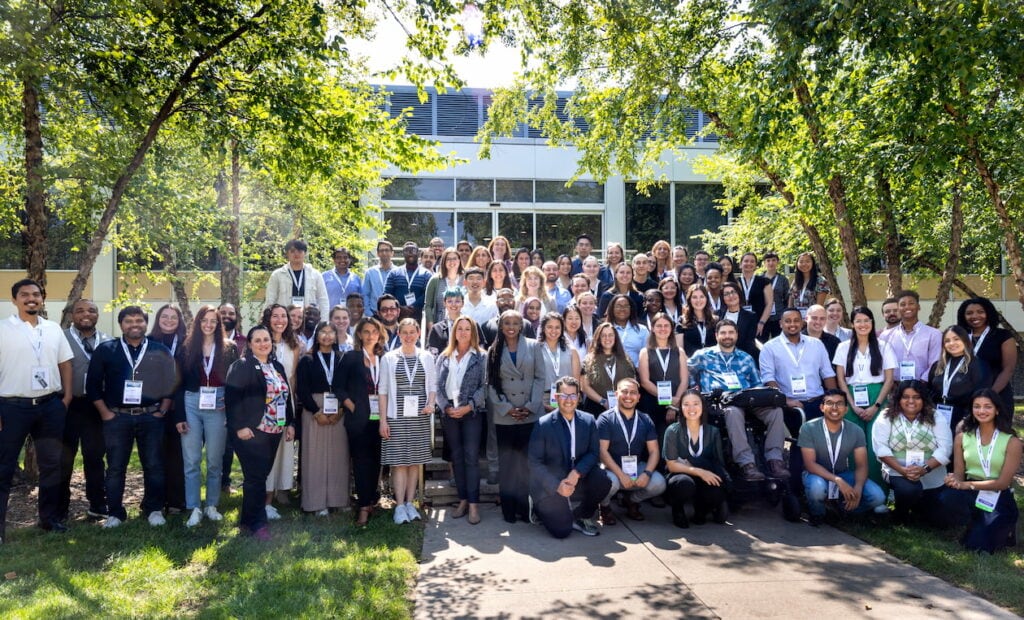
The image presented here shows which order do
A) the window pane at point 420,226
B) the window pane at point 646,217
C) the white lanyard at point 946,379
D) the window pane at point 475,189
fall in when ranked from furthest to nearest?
the window pane at point 646,217
the window pane at point 475,189
the window pane at point 420,226
the white lanyard at point 946,379

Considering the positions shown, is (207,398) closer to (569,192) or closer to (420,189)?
(420,189)

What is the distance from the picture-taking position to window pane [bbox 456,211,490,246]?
19375 mm

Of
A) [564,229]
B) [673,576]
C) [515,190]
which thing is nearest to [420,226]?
[515,190]

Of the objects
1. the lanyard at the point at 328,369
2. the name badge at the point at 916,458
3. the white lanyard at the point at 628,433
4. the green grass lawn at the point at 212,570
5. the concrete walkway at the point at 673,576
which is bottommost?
the concrete walkway at the point at 673,576

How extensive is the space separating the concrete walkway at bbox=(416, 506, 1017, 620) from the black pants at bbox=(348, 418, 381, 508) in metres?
0.63

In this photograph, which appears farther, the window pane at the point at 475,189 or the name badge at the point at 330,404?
the window pane at the point at 475,189

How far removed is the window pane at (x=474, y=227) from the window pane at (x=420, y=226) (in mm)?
286

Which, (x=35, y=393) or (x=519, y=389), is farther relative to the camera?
(x=519, y=389)

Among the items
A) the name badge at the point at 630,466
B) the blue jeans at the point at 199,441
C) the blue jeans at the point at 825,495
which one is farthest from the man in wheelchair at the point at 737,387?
the blue jeans at the point at 199,441

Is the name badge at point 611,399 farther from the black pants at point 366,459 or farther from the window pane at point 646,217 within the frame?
the window pane at point 646,217

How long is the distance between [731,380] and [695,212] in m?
13.6

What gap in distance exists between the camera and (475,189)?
1944 cm

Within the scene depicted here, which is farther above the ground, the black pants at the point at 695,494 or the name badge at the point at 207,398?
the name badge at the point at 207,398

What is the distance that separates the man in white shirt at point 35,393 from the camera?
20.3 feet
